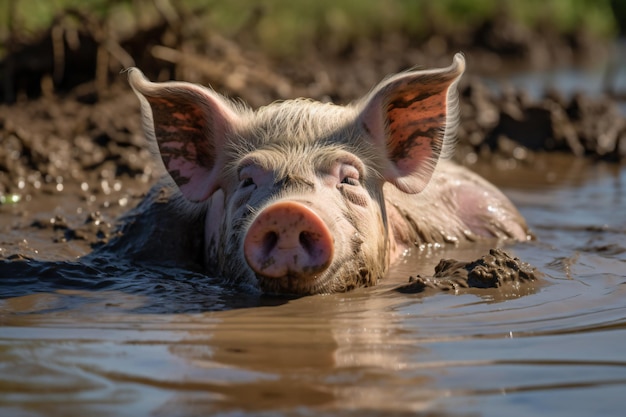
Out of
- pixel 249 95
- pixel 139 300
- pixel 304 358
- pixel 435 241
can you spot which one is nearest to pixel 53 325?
pixel 139 300

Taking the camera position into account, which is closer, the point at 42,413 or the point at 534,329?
the point at 42,413

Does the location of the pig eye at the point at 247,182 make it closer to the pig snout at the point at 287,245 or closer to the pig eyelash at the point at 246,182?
the pig eyelash at the point at 246,182

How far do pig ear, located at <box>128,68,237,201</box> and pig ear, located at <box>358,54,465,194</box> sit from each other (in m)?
0.75

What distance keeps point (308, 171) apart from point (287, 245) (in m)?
0.61

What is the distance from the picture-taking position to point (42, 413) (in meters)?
3.41

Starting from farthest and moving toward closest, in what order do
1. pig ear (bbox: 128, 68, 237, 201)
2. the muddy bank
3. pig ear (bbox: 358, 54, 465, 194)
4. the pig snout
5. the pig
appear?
the muddy bank, pig ear (bbox: 128, 68, 237, 201), pig ear (bbox: 358, 54, 465, 194), the pig, the pig snout

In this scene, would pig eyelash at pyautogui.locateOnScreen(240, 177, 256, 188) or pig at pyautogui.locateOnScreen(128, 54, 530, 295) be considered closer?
pig at pyautogui.locateOnScreen(128, 54, 530, 295)

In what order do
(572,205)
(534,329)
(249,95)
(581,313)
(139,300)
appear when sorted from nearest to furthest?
1. (534,329)
2. (581,313)
3. (139,300)
4. (572,205)
5. (249,95)

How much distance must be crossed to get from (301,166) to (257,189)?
0.23 meters

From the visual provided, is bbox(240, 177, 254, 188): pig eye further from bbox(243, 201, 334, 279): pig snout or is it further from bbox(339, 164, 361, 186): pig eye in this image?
bbox(243, 201, 334, 279): pig snout

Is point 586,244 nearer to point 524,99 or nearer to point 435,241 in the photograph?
point 435,241

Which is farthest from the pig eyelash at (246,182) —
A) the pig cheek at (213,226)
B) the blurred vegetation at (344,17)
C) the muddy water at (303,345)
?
the blurred vegetation at (344,17)

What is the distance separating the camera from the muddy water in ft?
11.5

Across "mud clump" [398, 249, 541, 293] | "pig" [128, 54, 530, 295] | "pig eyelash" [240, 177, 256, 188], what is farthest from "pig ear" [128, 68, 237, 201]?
"mud clump" [398, 249, 541, 293]
